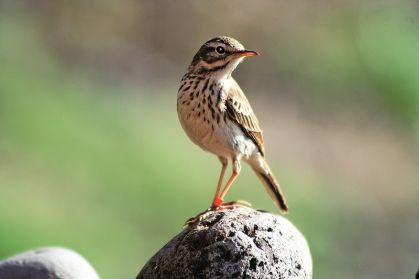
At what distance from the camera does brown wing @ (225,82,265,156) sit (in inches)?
350

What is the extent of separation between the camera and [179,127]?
17.4m

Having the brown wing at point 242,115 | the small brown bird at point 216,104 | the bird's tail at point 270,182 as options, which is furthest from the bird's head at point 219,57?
the bird's tail at point 270,182

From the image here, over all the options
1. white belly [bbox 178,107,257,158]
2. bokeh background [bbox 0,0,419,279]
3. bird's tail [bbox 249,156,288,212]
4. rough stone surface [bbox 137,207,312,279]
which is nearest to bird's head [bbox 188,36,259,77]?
white belly [bbox 178,107,257,158]

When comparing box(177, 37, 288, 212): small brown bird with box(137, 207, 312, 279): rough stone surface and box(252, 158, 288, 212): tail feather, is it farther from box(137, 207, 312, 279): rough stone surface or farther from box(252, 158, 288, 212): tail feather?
box(137, 207, 312, 279): rough stone surface

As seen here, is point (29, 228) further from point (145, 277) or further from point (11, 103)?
point (145, 277)

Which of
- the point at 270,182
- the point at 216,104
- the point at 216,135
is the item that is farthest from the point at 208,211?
the point at 270,182

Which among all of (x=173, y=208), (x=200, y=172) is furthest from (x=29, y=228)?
(x=200, y=172)

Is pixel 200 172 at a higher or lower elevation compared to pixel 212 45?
lower

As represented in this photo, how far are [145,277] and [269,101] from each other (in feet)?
32.7

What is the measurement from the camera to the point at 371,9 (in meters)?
18.4

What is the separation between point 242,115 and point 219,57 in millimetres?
609

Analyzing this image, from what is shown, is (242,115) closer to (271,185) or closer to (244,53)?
(244,53)

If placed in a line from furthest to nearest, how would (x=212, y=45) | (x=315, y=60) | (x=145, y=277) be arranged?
(x=315, y=60), (x=212, y=45), (x=145, y=277)

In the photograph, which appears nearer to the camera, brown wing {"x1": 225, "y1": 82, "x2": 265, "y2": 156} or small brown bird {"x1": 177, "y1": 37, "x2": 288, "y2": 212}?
small brown bird {"x1": 177, "y1": 37, "x2": 288, "y2": 212}
